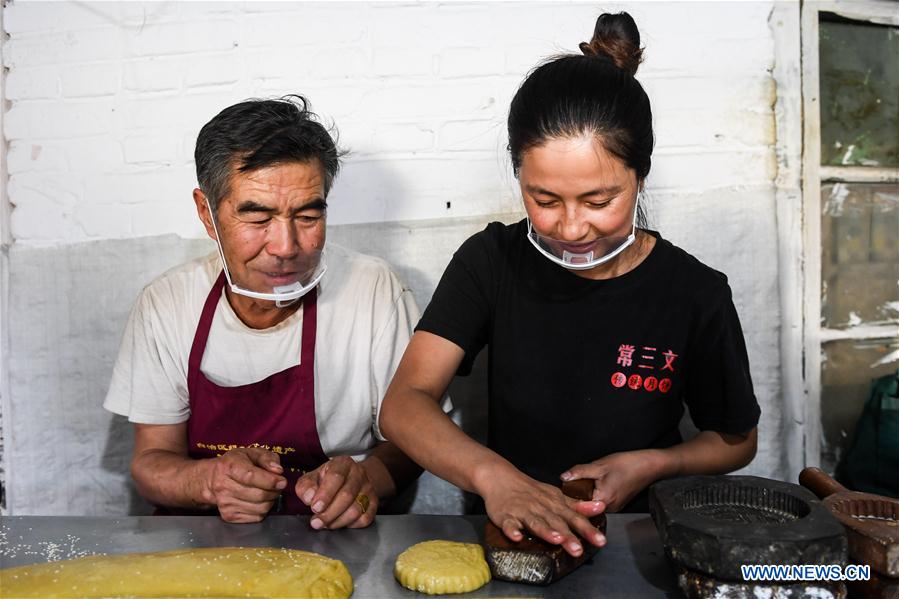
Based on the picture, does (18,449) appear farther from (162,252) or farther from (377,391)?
(377,391)

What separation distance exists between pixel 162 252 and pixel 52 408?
66cm

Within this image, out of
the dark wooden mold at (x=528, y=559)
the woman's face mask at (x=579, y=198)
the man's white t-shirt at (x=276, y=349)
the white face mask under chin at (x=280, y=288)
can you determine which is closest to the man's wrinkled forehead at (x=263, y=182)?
the white face mask under chin at (x=280, y=288)

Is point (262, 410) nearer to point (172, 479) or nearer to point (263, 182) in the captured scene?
point (172, 479)

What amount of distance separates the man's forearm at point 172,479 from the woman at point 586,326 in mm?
425

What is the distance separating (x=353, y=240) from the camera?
2488mm

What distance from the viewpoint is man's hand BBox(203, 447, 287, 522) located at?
4.99 ft

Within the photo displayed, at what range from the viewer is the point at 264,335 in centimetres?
196

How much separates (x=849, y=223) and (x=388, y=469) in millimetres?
1768

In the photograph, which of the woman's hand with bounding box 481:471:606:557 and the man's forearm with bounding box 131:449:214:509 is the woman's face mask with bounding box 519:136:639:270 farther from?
the man's forearm with bounding box 131:449:214:509

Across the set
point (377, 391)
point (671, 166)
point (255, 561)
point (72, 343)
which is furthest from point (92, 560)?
point (671, 166)

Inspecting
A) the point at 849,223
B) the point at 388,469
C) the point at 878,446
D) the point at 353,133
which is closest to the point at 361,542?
the point at 388,469

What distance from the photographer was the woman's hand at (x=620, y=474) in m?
1.47

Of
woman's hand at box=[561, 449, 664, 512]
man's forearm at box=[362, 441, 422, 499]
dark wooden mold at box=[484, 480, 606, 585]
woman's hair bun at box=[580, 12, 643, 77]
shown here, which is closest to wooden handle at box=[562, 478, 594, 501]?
woman's hand at box=[561, 449, 664, 512]

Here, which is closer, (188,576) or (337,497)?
(188,576)
